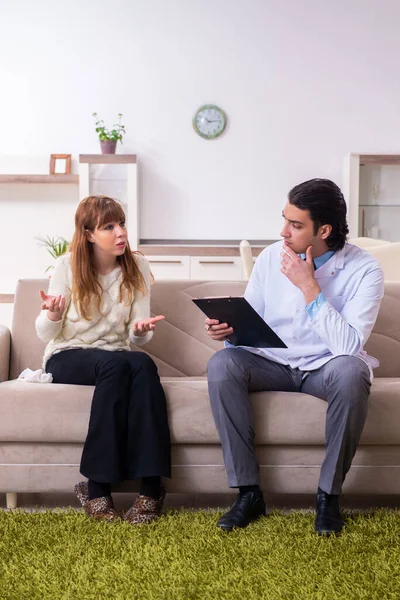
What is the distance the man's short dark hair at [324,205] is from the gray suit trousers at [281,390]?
42cm

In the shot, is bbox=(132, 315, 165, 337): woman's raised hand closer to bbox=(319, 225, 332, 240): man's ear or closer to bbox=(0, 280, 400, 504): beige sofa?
bbox=(0, 280, 400, 504): beige sofa

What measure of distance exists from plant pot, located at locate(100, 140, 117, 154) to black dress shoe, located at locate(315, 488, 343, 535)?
4918 mm

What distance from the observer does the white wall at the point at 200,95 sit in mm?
6867

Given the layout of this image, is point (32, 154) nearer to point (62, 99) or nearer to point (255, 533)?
point (62, 99)

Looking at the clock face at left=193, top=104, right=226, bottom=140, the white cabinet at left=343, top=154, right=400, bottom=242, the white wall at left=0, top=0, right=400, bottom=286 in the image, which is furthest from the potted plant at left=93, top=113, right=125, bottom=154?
the white cabinet at left=343, top=154, right=400, bottom=242

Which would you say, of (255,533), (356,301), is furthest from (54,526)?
(356,301)

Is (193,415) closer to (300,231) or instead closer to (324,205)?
(300,231)

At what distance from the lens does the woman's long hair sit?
2.59m

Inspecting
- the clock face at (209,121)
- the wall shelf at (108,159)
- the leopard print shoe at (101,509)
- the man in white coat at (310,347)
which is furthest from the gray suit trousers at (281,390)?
the clock face at (209,121)

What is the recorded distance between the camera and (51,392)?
2387 mm

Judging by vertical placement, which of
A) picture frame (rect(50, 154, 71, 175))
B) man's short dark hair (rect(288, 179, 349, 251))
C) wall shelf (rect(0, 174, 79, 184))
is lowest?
man's short dark hair (rect(288, 179, 349, 251))

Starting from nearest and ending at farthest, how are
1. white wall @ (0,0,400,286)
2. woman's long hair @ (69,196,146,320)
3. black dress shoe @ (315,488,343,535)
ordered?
black dress shoe @ (315,488,343,535) → woman's long hair @ (69,196,146,320) → white wall @ (0,0,400,286)

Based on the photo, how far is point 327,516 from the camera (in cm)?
214

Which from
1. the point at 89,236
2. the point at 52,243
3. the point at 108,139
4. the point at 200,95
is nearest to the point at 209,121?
the point at 200,95
